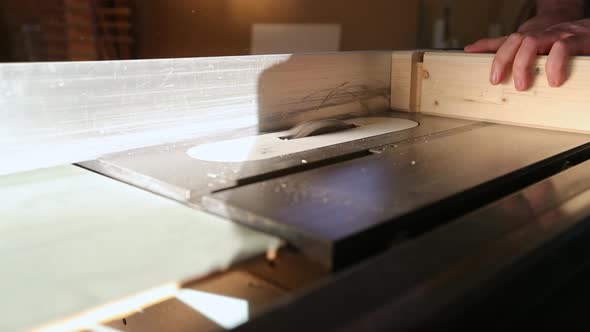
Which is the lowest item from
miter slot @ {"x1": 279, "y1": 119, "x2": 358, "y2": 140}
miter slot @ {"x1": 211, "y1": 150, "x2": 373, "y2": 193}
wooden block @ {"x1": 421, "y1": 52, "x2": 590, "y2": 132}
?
miter slot @ {"x1": 211, "y1": 150, "x2": 373, "y2": 193}

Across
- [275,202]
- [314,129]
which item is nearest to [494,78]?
[314,129]

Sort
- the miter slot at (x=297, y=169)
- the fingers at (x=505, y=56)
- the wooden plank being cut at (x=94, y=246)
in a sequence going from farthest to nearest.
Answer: the fingers at (x=505, y=56) → the miter slot at (x=297, y=169) → the wooden plank being cut at (x=94, y=246)

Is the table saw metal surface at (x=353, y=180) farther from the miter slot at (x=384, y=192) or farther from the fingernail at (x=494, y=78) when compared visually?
the fingernail at (x=494, y=78)

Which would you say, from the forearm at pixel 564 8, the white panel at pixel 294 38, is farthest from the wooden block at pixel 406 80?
the white panel at pixel 294 38

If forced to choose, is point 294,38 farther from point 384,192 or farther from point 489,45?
point 384,192

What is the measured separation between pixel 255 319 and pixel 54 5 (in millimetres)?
961

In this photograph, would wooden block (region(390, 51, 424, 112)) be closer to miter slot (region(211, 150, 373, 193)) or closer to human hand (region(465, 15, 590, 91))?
human hand (region(465, 15, 590, 91))

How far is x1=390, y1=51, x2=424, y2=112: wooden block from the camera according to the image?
1.10 meters

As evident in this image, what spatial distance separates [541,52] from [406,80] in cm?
26

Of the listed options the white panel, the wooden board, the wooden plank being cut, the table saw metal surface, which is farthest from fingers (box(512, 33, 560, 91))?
the white panel

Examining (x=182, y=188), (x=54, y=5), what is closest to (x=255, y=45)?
(x=54, y=5)

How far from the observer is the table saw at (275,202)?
1.24ft

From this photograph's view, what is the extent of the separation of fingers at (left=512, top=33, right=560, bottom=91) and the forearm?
0.37 m

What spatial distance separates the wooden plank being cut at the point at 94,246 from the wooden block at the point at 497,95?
67 cm
